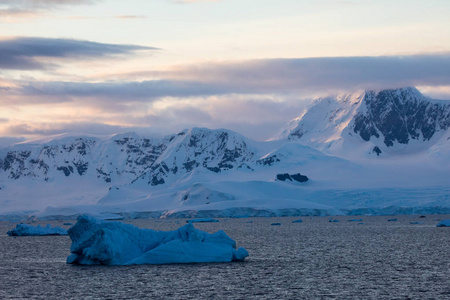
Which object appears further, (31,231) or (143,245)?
(31,231)

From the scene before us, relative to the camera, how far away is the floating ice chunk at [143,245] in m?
54.0

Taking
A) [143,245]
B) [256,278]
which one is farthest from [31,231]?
[256,278]

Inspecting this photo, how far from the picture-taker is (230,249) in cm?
5719

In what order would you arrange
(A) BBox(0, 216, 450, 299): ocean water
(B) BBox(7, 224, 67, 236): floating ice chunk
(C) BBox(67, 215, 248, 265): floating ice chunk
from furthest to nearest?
(B) BBox(7, 224, 67, 236): floating ice chunk → (C) BBox(67, 215, 248, 265): floating ice chunk → (A) BBox(0, 216, 450, 299): ocean water

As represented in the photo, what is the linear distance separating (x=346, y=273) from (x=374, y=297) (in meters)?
11.4

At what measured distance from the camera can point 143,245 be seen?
56.3 m

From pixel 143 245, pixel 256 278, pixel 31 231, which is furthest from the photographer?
pixel 31 231

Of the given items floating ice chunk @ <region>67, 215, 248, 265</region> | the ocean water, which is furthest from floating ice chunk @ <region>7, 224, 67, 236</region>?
floating ice chunk @ <region>67, 215, 248, 265</region>

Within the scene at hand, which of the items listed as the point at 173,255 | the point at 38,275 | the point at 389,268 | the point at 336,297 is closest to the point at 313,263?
the point at 389,268

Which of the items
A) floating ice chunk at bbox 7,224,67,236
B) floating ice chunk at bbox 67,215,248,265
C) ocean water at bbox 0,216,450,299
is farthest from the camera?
floating ice chunk at bbox 7,224,67,236

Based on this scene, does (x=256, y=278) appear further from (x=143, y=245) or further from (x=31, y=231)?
(x=31, y=231)

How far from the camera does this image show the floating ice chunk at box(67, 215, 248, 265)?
5403 cm

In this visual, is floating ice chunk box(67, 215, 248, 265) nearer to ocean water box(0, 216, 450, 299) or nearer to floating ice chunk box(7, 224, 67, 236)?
ocean water box(0, 216, 450, 299)

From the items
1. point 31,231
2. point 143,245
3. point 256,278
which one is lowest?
point 31,231
